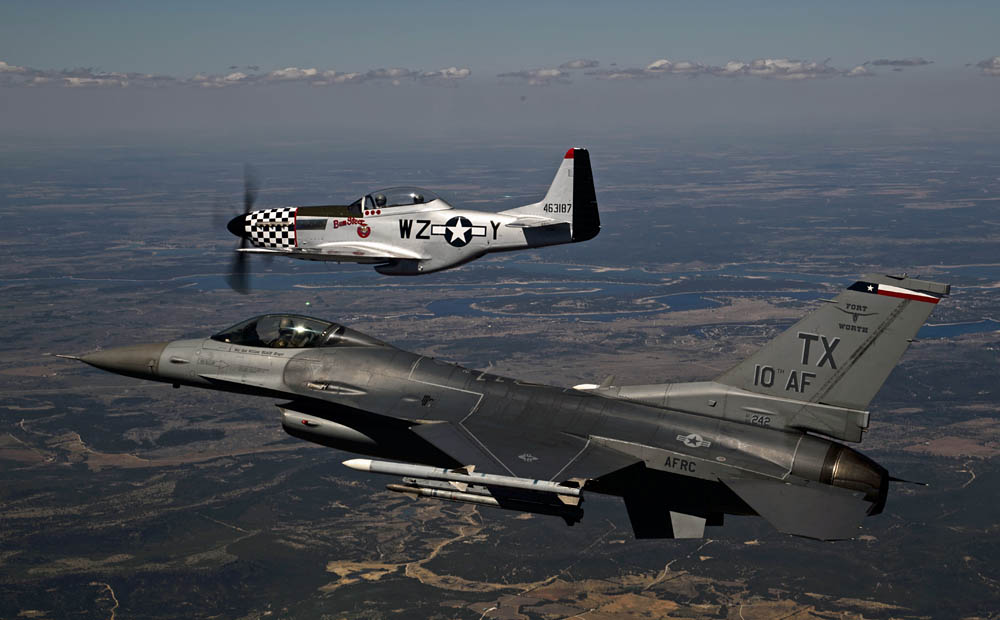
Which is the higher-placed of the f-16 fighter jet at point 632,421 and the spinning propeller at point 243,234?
the spinning propeller at point 243,234

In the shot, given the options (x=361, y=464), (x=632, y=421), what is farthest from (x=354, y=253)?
(x=632, y=421)

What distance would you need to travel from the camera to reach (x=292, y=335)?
88.1ft

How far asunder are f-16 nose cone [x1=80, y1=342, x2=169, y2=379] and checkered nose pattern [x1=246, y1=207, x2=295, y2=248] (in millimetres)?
6929

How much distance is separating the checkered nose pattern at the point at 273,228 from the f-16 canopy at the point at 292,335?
6487 millimetres

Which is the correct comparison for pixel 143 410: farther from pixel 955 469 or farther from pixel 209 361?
pixel 209 361

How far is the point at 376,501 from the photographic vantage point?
152 m

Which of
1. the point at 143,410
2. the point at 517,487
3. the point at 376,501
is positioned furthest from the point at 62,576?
the point at 517,487

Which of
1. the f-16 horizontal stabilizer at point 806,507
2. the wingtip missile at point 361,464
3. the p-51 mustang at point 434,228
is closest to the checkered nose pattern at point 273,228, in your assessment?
the p-51 mustang at point 434,228

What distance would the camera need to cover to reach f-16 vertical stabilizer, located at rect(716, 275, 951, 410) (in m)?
22.2

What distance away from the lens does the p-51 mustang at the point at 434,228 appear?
30.7 m

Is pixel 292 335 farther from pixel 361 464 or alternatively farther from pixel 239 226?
pixel 239 226

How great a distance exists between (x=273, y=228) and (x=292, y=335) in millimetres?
7590

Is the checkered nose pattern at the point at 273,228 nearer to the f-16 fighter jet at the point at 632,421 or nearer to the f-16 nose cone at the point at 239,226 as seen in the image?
the f-16 nose cone at the point at 239,226

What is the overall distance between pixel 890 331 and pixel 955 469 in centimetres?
16559
